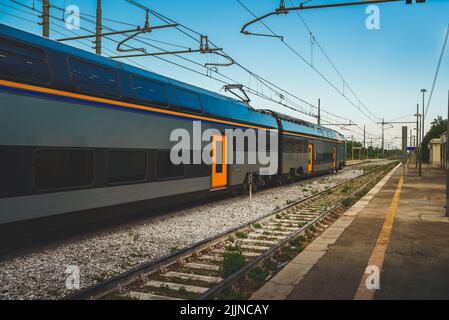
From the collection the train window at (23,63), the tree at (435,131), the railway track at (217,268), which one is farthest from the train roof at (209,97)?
the tree at (435,131)

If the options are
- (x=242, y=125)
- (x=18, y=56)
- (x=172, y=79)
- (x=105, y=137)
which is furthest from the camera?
(x=242, y=125)

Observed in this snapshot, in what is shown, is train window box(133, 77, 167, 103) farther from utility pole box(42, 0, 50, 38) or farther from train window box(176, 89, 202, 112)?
utility pole box(42, 0, 50, 38)

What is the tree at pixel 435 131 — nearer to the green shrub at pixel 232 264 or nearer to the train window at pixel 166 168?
the train window at pixel 166 168

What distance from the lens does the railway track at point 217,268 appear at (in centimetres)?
528

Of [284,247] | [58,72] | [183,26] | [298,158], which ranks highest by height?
[183,26]

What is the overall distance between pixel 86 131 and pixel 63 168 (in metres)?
0.89

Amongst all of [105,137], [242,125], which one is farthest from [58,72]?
[242,125]

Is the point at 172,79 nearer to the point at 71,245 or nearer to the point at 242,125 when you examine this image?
the point at 242,125

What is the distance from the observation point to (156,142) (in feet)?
33.6

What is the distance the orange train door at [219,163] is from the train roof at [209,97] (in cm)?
90

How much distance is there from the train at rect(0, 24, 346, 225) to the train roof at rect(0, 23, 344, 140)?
0.03 metres

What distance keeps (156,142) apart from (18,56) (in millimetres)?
4049

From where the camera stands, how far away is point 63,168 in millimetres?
7621

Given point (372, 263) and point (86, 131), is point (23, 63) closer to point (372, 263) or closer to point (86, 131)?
point (86, 131)
